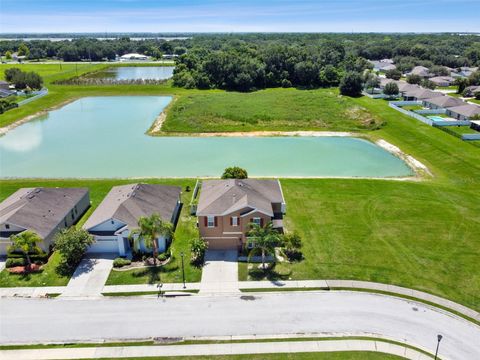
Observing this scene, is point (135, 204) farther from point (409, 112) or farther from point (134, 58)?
point (134, 58)

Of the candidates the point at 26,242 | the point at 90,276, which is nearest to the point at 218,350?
the point at 90,276

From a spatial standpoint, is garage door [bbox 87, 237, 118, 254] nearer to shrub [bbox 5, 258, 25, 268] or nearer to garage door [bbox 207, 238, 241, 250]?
shrub [bbox 5, 258, 25, 268]

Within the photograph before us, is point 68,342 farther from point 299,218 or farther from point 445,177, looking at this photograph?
point 445,177

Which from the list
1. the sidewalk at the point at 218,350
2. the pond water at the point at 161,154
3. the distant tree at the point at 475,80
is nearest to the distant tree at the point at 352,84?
the distant tree at the point at 475,80

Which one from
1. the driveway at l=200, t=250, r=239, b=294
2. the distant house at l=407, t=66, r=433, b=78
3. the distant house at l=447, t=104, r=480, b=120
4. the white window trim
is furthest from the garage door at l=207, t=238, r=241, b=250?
the distant house at l=407, t=66, r=433, b=78

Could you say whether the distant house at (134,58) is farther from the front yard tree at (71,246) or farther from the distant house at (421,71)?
the front yard tree at (71,246)

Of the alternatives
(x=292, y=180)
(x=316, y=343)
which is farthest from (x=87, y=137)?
(x=316, y=343)
